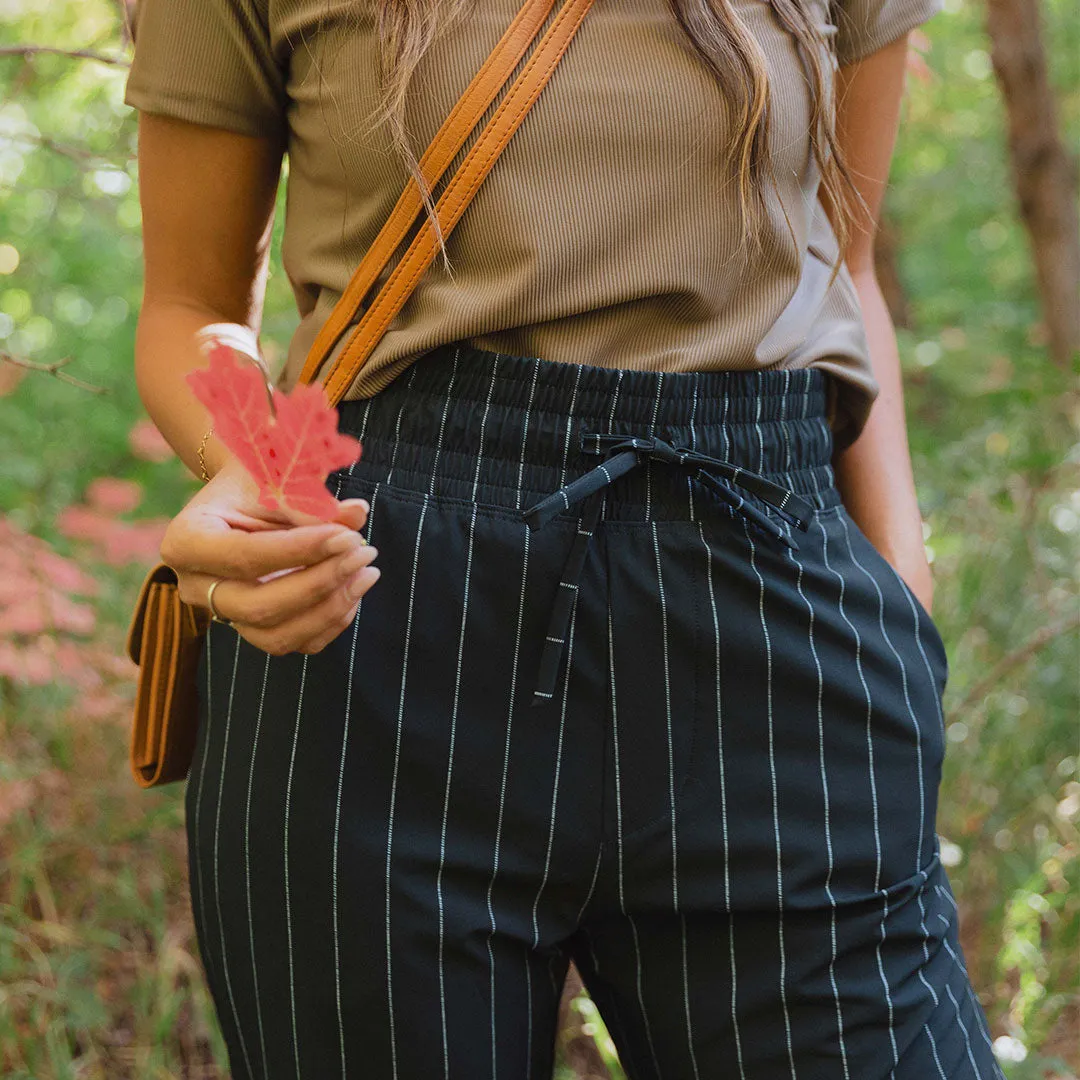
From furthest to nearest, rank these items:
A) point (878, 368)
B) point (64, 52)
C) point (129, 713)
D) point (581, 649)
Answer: point (129, 713) → point (64, 52) → point (878, 368) → point (581, 649)

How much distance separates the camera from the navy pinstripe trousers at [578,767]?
94 centimetres

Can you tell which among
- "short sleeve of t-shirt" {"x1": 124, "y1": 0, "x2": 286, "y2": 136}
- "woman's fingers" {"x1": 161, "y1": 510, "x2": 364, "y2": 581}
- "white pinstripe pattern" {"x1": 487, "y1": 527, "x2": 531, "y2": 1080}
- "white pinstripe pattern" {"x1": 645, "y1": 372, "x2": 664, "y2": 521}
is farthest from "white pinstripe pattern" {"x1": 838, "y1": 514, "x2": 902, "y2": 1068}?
"short sleeve of t-shirt" {"x1": 124, "y1": 0, "x2": 286, "y2": 136}

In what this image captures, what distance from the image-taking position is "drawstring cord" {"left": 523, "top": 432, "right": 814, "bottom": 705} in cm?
92

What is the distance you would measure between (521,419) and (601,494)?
3.6 inches

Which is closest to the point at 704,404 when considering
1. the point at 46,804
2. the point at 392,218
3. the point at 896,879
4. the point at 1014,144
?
the point at 392,218

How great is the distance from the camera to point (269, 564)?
0.72 metres

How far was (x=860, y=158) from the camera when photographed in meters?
1.26

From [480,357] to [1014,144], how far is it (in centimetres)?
404

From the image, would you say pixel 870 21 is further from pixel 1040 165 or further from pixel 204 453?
pixel 1040 165

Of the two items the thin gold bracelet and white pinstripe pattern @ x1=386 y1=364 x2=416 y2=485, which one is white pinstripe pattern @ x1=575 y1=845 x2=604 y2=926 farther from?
the thin gold bracelet

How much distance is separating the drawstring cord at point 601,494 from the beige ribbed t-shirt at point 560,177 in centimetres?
8

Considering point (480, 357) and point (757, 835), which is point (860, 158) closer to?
point (480, 357)

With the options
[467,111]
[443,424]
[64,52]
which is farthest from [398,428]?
[64,52]

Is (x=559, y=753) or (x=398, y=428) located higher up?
(x=398, y=428)
